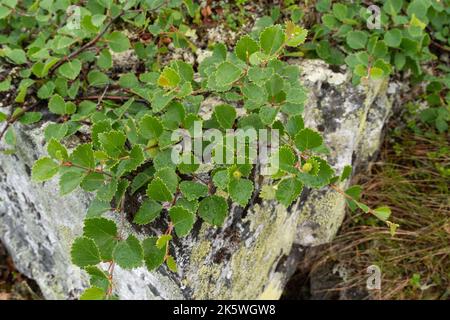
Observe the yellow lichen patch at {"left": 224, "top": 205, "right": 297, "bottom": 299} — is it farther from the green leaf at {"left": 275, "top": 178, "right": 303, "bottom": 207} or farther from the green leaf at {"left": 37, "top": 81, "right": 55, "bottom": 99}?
the green leaf at {"left": 37, "top": 81, "right": 55, "bottom": 99}

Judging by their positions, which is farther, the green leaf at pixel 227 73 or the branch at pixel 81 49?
the branch at pixel 81 49

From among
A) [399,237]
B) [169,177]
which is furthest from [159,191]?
[399,237]

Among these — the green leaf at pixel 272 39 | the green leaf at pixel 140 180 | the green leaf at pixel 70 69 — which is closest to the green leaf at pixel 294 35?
the green leaf at pixel 272 39

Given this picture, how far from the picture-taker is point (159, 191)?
1478 mm

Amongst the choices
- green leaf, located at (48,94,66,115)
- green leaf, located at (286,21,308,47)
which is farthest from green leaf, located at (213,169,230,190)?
green leaf, located at (48,94,66,115)

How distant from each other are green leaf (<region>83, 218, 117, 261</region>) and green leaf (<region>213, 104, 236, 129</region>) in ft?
1.60

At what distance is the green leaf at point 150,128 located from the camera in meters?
1.54

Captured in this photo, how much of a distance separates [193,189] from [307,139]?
394mm

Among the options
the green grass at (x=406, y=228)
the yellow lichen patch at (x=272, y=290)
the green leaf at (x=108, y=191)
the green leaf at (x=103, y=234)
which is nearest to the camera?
the green leaf at (x=103, y=234)

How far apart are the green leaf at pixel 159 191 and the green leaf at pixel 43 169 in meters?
0.30

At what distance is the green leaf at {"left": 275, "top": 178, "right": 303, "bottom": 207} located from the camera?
1.47 metres

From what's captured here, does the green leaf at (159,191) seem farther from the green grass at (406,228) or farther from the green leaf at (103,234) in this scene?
the green grass at (406,228)

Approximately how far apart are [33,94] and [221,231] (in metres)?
0.99

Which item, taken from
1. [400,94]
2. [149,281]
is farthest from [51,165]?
[400,94]
